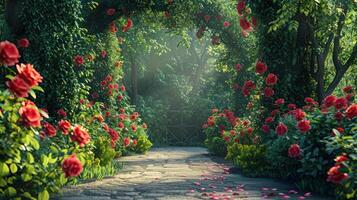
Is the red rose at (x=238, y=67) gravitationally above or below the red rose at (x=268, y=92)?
above

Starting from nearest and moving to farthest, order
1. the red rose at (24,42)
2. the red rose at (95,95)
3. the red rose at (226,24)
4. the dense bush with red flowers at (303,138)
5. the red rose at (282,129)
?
the dense bush with red flowers at (303,138), the red rose at (282,129), the red rose at (24,42), the red rose at (95,95), the red rose at (226,24)

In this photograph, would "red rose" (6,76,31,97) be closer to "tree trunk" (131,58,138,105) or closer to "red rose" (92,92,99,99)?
"red rose" (92,92,99,99)

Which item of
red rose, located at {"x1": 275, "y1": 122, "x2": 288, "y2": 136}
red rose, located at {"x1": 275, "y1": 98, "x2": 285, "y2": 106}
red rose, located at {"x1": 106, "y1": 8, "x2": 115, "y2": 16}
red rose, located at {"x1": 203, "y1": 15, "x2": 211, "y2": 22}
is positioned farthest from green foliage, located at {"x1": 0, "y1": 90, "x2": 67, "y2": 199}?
red rose, located at {"x1": 203, "y1": 15, "x2": 211, "y2": 22}

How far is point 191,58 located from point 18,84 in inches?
1028

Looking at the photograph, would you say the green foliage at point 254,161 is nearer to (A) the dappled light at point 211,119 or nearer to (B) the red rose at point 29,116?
(A) the dappled light at point 211,119

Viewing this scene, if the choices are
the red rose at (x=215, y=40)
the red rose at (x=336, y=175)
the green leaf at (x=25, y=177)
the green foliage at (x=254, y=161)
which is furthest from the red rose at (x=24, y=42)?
the red rose at (x=215, y=40)

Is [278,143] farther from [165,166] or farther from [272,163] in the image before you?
[165,166]

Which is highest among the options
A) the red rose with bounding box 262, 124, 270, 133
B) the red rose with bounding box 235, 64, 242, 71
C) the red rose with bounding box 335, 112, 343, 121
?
the red rose with bounding box 235, 64, 242, 71

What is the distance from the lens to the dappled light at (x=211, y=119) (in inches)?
192

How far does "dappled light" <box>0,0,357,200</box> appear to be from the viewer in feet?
16.0

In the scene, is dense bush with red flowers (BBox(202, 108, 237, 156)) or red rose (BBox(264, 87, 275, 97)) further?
dense bush with red flowers (BBox(202, 108, 237, 156))

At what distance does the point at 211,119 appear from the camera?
14.8 metres

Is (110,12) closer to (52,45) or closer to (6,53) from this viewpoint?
(52,45)

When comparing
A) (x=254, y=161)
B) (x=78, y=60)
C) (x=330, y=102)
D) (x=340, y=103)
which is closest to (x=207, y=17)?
(x=78, y=60)
